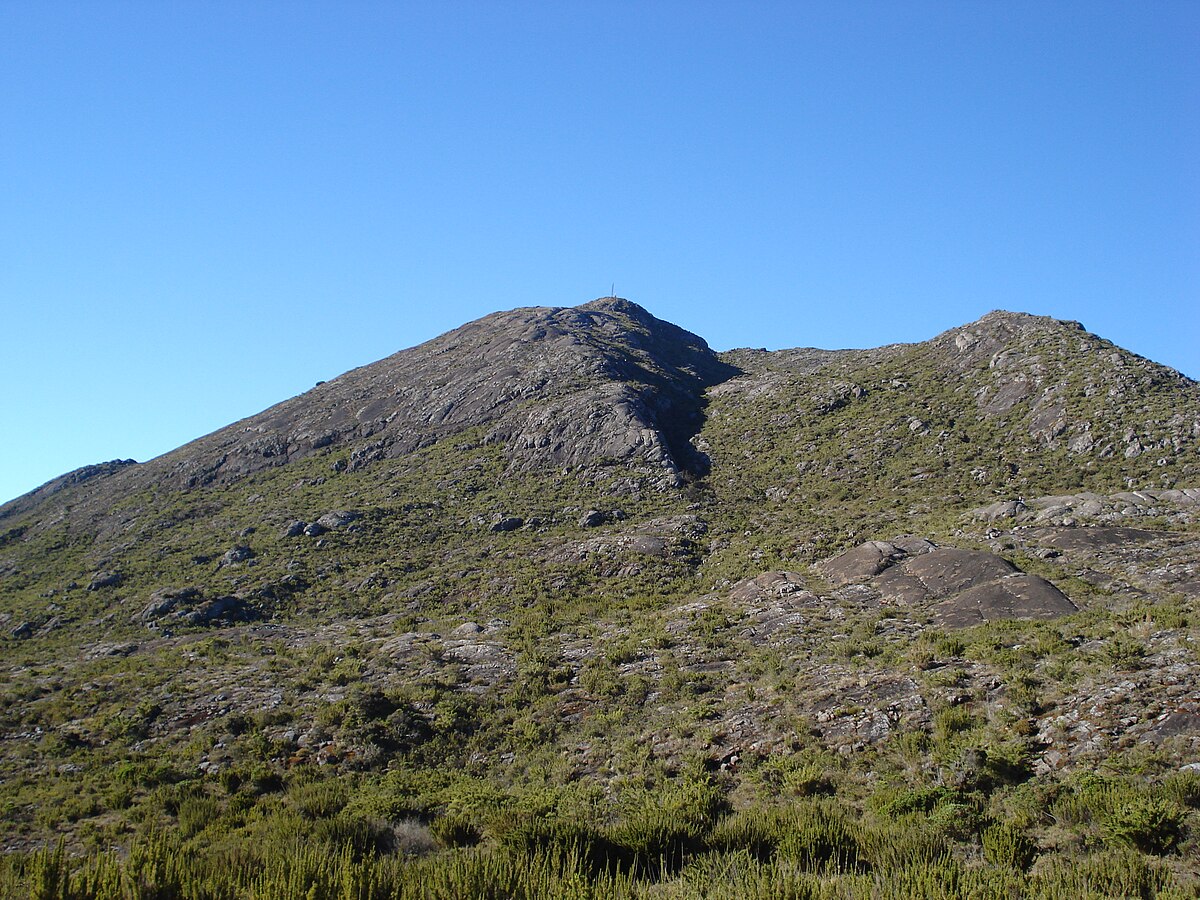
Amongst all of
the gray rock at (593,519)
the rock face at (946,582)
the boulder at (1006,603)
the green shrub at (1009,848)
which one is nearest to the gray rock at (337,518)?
the gray rock at (593,519)

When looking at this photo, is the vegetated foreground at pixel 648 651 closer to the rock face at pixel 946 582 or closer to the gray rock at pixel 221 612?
the rock face at pixel 946 582

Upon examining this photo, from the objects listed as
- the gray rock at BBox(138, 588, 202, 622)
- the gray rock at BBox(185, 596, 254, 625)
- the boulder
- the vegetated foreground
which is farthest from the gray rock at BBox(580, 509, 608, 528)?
the boulder

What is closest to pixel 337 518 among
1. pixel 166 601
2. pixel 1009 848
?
pixel 166 601

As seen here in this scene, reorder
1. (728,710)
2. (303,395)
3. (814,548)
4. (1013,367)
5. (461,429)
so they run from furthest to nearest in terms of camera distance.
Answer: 1. (303,395)
2. (461,429)
3. (1013,367)
4. (814,548)
5. (728,710)

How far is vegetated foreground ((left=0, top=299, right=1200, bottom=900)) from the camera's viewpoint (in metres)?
10.9

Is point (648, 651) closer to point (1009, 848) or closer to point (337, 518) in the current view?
point (1009, 848)

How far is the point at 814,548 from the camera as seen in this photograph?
34.1 metres

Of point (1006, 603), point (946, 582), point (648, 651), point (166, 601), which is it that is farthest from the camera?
point (166, 601)

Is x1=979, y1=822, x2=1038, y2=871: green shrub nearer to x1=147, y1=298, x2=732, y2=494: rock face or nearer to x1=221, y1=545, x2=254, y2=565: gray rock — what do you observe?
x1=147, y1=298, x2=732, y2=494: rock face

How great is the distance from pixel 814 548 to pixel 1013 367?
94.5 feet

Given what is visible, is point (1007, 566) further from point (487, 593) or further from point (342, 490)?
point (342, 490)

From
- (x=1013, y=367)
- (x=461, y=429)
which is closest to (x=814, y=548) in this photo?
(x=1013, y=367)

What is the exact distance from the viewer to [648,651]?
25172 mm

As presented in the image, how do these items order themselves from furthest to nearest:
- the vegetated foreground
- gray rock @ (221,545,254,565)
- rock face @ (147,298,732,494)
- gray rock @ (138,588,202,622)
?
rock face @ (147,298,732,494), gray rock @ (221,545,254,565), gray rock @ (138,588,202,622), the vegetated foreground
